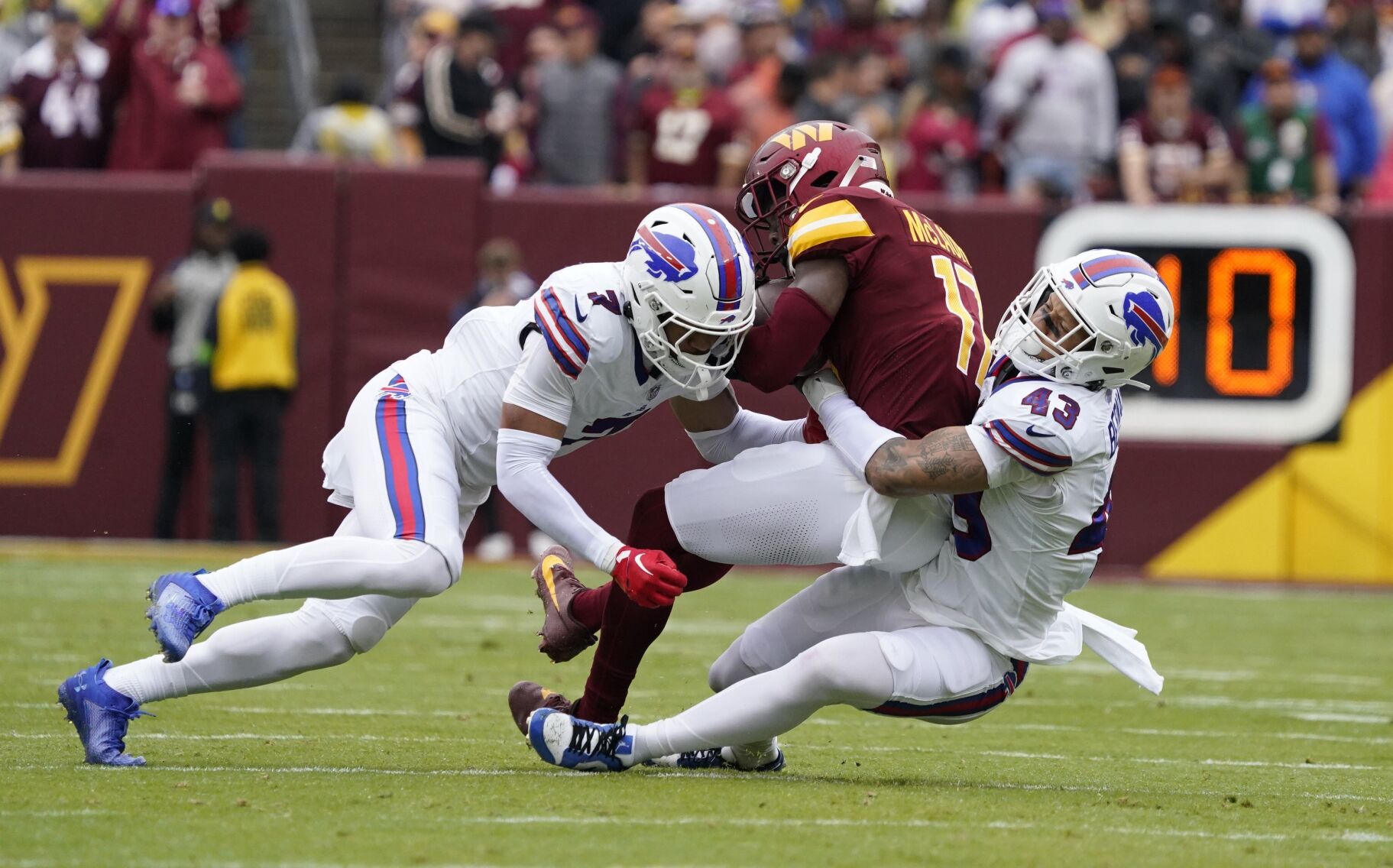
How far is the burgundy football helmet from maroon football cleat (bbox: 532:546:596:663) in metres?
0.86

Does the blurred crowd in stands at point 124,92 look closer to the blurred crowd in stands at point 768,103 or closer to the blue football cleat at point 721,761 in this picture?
the blurred crowd in stands at point 768,103

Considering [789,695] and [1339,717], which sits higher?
[789,695]

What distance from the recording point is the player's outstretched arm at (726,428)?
484 cm

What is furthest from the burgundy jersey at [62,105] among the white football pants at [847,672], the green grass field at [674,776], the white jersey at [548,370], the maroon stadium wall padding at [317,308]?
the white football pants at [847,672]

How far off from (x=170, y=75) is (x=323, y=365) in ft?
6.28

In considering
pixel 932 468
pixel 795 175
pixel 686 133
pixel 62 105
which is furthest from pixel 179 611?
pixel 62 105

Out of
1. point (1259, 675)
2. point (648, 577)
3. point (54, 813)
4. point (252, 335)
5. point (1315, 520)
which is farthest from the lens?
point (1315, 520)

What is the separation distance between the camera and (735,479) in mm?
4559

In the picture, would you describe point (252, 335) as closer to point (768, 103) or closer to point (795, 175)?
point (768, 103)

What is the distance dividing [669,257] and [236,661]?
1.34 m

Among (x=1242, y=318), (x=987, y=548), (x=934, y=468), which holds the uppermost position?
(x=934, y=468)

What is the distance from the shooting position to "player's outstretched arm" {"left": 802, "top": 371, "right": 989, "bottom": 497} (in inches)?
170

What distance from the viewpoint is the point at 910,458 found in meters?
4.34

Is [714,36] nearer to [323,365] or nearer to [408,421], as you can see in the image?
[323,365]
